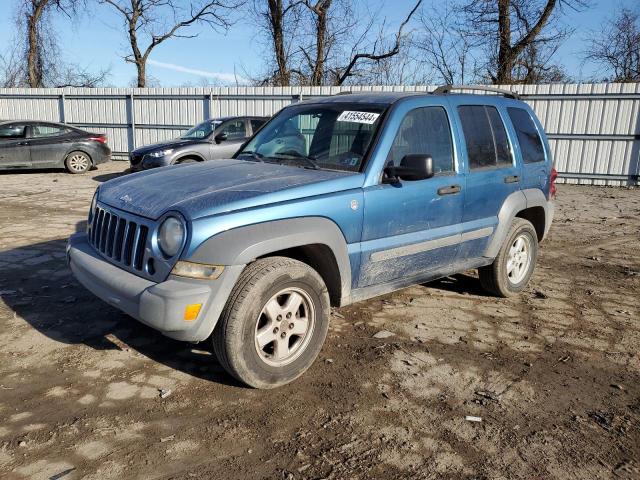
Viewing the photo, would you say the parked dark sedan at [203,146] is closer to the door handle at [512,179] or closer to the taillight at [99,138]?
the taillight at [99,138]

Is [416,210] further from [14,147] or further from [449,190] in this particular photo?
[14,147]

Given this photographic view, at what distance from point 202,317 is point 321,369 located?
109 centimetres

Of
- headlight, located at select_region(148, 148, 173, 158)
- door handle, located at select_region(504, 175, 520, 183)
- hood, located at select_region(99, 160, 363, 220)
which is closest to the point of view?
hood, located at select_region(99, 160, 363, 220)

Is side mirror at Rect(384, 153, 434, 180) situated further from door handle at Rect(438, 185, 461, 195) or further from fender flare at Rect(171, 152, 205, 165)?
fender flare at Rect(171, 152, 205, 165)

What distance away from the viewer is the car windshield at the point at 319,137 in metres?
4.02

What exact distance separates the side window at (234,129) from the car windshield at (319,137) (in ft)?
23.4

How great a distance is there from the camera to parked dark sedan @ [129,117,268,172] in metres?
11.1

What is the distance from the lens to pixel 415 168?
372 centimetres

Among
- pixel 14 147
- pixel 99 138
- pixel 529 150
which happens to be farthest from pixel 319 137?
pixel 99 138

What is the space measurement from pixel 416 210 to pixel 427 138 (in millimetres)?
640

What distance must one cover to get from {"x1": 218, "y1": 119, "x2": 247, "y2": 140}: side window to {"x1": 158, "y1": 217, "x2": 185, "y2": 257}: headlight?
8.90 meters

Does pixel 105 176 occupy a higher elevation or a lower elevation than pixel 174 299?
lower

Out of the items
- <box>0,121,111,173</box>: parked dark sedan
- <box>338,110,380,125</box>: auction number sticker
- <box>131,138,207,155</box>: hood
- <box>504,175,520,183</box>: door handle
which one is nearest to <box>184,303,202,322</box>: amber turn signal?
<box>338,110,380,125</box>: auction number sticker

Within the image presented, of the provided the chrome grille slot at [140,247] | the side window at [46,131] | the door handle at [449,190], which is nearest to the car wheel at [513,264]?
the door handle at [449,190]
